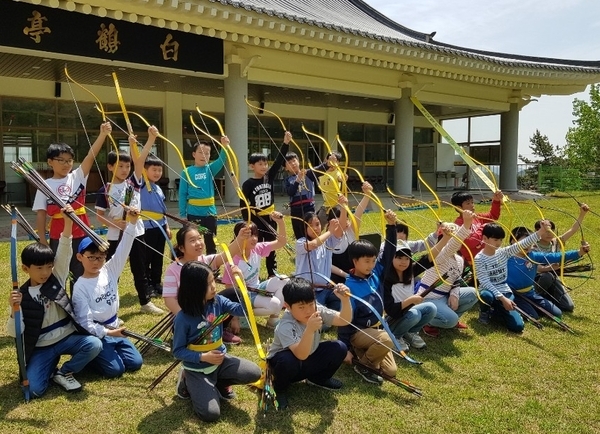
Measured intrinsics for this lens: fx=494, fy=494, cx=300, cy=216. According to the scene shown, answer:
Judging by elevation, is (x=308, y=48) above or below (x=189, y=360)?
above

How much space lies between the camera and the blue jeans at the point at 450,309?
12.5ft

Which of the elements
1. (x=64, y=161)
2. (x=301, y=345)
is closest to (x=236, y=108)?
(x=64, y=161)

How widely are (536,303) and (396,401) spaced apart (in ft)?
7.11

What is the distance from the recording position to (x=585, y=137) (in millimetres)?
20969

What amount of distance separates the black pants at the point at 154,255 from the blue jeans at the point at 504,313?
112 inches

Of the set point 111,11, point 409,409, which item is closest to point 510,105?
point 111,11

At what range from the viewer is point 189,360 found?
2570 millimetres

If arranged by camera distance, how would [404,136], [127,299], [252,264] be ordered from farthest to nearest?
[404,136] → [127,299] → [252,264]

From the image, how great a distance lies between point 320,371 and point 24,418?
1549 mm

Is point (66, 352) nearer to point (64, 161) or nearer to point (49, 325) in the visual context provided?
point (49, 325)

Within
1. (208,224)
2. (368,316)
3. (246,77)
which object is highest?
(246,77)

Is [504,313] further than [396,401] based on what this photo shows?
Yes

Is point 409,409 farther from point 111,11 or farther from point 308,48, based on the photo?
point 308,48

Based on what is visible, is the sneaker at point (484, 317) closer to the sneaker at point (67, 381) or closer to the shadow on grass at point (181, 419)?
the shadow on grass at point (181, 419)
